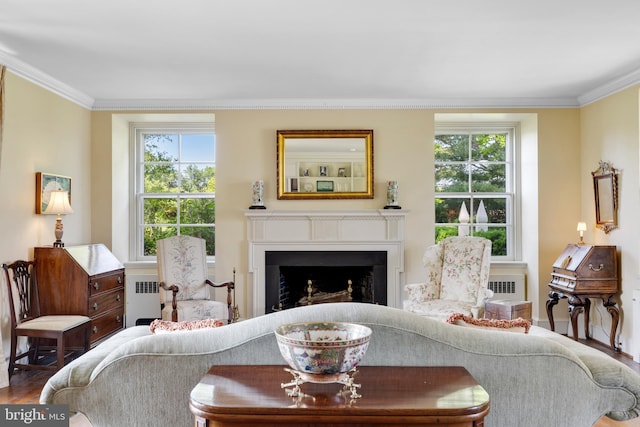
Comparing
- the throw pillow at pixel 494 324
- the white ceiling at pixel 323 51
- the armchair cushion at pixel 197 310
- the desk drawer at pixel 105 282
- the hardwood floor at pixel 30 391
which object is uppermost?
the white ceiling at pixel 323 51

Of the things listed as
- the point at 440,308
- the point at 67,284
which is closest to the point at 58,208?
the point at 67,284

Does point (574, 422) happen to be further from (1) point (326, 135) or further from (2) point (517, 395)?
(1) point (326, 135)

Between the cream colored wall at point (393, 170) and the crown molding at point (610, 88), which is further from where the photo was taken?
the cream colored wall at point (393, 170)

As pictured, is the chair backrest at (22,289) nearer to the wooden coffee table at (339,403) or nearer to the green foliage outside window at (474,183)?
the wooden coffee table at (339,403)

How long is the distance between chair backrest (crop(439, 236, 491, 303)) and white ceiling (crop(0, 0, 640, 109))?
153 cm

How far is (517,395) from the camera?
159 cm

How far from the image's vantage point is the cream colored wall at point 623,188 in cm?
450

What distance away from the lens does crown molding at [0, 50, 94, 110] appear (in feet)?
13.4

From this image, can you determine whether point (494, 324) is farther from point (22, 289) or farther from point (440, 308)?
point (22, 289)

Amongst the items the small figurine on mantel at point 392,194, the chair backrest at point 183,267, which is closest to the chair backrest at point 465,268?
the small figurine on mantel at point 392,194

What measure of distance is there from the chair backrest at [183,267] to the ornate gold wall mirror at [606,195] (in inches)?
156

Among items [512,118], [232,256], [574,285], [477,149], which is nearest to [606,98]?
[512,118]

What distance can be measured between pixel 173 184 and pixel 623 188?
477 cm

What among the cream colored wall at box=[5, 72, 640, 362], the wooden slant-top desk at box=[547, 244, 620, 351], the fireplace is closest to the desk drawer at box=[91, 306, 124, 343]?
A: the cream colored wall at box=[5, 72, 640, 362]
